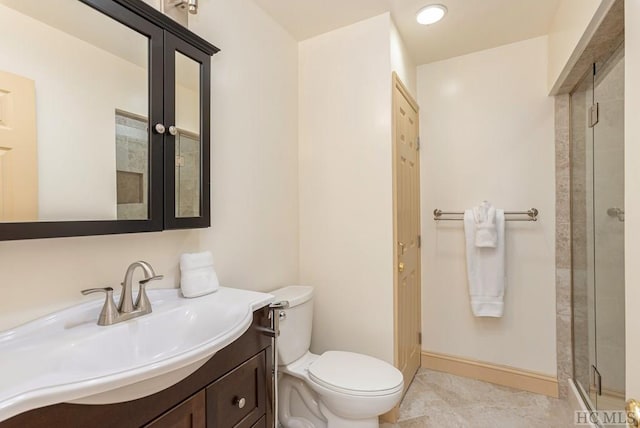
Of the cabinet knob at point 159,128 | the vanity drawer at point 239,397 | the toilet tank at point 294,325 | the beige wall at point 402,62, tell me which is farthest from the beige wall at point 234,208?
the beige wall at point 402,62

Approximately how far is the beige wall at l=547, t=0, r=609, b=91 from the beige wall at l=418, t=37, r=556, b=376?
0.15 m

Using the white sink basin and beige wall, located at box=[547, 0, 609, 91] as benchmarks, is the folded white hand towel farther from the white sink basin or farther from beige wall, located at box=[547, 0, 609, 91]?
the white sink basin

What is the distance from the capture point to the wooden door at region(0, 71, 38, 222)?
0.83m

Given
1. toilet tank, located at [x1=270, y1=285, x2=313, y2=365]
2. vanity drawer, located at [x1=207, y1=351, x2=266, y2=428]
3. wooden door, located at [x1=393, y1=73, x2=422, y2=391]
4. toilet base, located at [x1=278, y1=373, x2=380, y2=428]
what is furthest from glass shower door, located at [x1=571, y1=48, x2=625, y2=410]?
vanity drawer, located at [x1=207, y1=351, x2=266, y2=428]

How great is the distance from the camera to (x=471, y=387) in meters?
2.17

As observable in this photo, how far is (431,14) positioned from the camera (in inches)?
71.5

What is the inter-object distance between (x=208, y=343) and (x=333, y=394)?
0.92m

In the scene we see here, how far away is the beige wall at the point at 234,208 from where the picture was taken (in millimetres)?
930

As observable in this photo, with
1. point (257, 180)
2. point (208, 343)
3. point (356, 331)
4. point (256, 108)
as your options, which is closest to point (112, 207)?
point (208, 343)

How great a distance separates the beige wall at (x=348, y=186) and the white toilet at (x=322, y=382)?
0.24 meters

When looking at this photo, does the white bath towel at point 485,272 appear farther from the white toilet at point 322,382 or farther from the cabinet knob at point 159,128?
the cabinet knob at point 159,128

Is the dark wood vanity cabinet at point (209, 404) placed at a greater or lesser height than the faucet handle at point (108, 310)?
lesser

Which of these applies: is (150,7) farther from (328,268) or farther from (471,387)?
(471,387)
